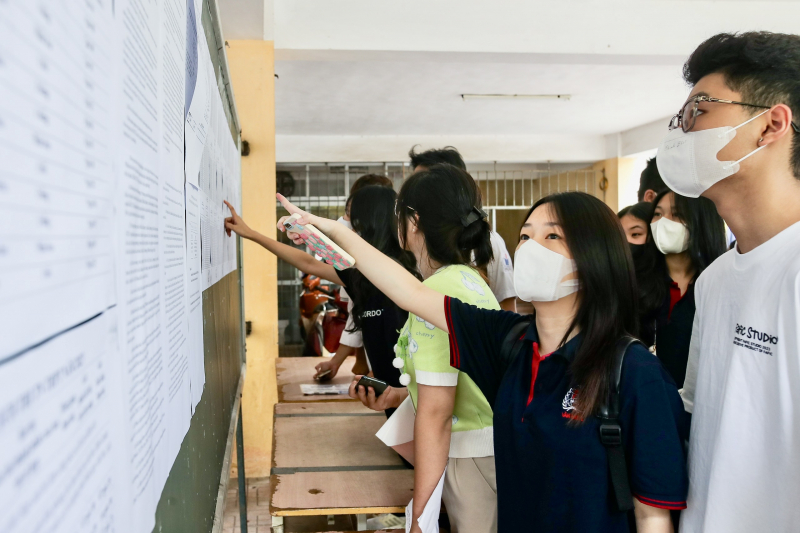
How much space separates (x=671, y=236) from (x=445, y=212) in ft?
3.14

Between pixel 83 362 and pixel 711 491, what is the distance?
3.04 ft

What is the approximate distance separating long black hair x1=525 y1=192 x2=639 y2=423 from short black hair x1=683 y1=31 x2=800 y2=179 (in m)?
0.31

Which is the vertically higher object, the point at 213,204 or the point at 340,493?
the point at 213,204

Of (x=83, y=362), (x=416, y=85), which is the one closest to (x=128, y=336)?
(x=83, y=362)

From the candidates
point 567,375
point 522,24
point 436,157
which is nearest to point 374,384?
point 567,375

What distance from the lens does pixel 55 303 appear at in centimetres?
31

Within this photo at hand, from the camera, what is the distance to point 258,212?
326cm

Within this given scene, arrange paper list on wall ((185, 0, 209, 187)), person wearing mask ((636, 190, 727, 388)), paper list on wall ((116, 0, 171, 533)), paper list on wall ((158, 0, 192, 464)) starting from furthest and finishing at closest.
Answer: person wearing mask ((636, 190, 727, 388))
paper list on wall ((185, 0, 209, 187))
paper list on wall ((158, 0, 192, 464))
paper list on wall ((116, 0, 171, 533))

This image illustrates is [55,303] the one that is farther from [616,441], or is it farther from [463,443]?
[463,443]

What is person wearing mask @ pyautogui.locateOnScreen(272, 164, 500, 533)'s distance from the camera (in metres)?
1.27

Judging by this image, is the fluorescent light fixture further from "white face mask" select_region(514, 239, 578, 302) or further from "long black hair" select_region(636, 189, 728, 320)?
"white face mask" select_region(514, 239, 578, 302)

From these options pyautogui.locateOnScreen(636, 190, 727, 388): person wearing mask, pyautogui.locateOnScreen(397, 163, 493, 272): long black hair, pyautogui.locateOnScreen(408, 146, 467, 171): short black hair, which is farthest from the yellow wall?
pyautogui.locateOnScreen(636, 190, 727, 388): person wearing mask

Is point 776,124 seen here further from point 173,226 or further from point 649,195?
point 649,195

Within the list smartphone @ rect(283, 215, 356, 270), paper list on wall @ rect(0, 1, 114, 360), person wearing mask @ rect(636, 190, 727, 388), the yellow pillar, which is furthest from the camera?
the yellow pillar
